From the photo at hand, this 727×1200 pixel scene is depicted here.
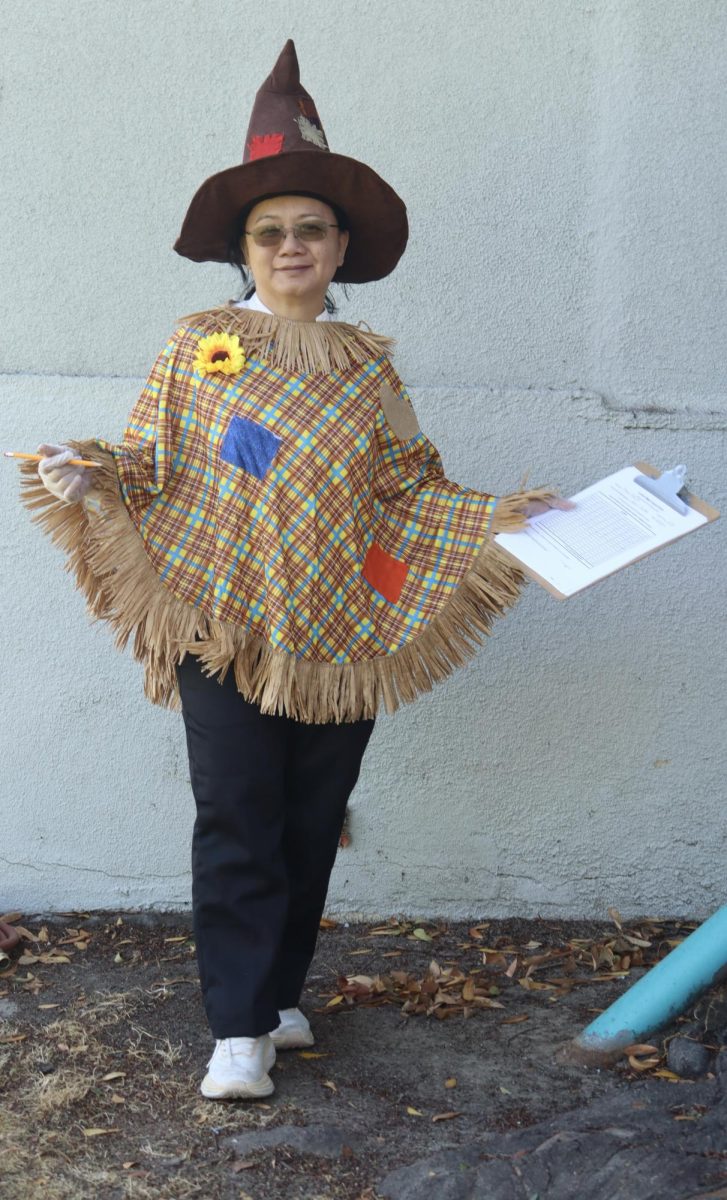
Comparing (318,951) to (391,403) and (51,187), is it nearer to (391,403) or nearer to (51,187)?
(391,403)

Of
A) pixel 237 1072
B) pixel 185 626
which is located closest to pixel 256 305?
pixel 185 626

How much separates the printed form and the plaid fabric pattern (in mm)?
381

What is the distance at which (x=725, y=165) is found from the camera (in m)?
3.67

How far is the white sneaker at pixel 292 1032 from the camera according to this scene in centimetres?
304

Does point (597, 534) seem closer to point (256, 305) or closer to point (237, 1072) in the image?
point (256, 305)

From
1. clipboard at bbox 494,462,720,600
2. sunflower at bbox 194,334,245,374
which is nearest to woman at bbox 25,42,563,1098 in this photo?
sunflower at bbox 194,334,245,374

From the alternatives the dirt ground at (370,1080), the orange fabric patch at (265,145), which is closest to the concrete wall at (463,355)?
the dirt ground at (370,1080)

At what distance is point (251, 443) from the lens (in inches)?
106

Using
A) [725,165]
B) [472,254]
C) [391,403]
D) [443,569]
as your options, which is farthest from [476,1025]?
[725,165]

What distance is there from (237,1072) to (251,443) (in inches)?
54.4

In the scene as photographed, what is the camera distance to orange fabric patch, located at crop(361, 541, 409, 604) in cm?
288

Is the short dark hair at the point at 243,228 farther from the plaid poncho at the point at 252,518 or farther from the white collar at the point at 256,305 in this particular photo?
the plaid poncho at the point at 252,518

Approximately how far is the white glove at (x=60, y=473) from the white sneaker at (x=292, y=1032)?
1.38 metres

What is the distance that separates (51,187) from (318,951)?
2.37 metres
